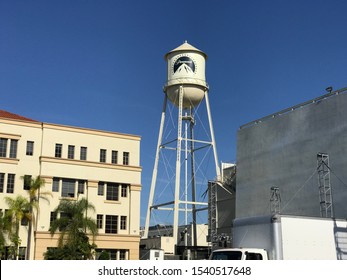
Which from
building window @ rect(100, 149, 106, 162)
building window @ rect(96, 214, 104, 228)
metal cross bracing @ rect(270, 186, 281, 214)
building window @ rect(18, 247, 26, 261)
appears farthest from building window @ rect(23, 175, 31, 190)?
metal cross bracing @ rect(270, 186, 281, 214)

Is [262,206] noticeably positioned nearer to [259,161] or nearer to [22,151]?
[259,161]

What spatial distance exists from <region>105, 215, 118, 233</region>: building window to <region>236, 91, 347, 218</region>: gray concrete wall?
1362 centimetres

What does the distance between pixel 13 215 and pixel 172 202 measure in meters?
16.7

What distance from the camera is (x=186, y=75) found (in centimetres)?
5575

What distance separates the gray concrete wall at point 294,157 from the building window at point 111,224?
13624 mm

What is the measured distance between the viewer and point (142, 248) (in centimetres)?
5884

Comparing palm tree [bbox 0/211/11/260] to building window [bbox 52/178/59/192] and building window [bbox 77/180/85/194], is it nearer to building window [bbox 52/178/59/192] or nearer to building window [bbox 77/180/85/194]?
building window [bbox 52/178/59/192]

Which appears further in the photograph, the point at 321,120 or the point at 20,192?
the point at 20,192

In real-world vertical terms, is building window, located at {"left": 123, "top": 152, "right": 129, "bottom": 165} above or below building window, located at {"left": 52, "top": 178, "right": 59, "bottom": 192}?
above

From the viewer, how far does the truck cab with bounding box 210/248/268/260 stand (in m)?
16.9

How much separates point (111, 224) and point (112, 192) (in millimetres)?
3508

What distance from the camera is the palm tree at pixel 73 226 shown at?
44.4 meters
